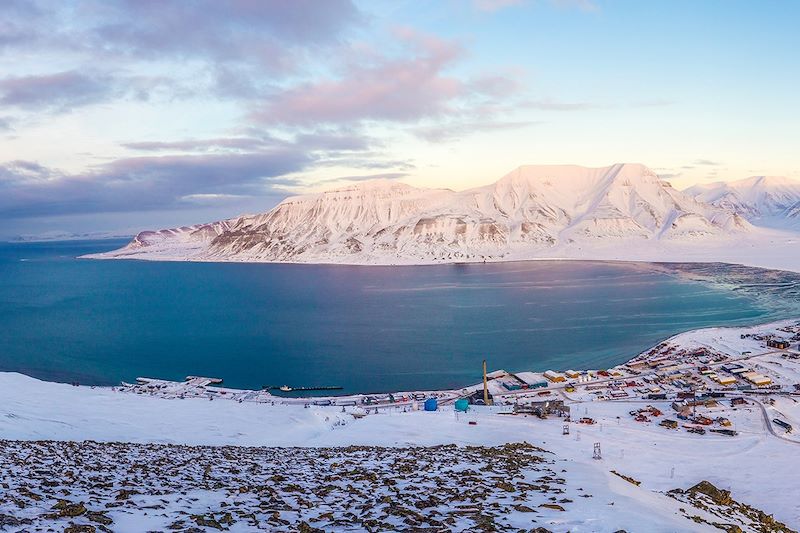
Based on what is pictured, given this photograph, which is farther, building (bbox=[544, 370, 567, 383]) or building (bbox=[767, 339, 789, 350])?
building (bbox=[767, 339, 789, 350])

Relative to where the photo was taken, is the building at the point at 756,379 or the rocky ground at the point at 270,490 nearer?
the rocky ground at the point at 270,490

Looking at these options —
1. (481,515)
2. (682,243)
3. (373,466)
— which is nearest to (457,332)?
(373,466)

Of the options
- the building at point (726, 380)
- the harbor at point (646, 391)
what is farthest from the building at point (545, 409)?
the building at point (726, 380)


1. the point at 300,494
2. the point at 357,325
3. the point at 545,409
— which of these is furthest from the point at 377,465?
the point at 357,325

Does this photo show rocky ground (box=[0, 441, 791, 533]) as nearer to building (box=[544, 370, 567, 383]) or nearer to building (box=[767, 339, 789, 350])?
building (box=[544, 370, 567, 383])

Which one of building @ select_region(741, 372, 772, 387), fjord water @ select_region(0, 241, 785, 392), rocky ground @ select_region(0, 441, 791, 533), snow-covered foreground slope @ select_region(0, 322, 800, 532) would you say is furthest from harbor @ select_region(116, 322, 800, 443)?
rocky ground @ select_region(0, 441, 791, 533)

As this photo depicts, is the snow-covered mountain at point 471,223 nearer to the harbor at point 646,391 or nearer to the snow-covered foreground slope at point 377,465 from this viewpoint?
the harbor at point 646,391

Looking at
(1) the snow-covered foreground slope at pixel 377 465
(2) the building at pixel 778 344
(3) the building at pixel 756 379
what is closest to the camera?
(1) the snow-covered foreground slope at pixel 377 465

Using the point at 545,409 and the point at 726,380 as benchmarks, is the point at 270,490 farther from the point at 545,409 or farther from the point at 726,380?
the point at 726,380
